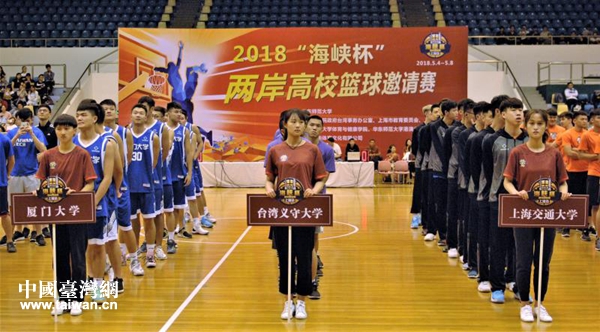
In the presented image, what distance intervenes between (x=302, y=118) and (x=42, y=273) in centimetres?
383

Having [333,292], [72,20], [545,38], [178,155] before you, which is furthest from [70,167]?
[72,20]

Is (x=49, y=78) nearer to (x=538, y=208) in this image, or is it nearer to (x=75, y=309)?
(x=75, y=309)

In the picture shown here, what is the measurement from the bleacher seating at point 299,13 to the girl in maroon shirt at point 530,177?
18.3 metres

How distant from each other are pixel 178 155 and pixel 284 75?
33.9 feet

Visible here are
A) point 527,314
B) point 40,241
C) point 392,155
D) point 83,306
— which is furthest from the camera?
point 392,155

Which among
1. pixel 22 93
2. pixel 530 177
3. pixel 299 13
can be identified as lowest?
pixel 530 177

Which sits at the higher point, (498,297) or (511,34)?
(511,34)

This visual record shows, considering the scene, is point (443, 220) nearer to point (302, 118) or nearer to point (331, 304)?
point (331, 304)

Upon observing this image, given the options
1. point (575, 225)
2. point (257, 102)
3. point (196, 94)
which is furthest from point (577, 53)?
point (575, 225)

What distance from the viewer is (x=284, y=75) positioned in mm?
19609

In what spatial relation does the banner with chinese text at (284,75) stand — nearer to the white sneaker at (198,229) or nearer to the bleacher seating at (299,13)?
→ the bleacher seating at (299,13)

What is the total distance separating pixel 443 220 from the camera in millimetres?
9664

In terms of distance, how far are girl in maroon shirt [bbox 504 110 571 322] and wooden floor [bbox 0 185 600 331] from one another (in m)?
0.32

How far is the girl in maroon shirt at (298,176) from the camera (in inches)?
225
